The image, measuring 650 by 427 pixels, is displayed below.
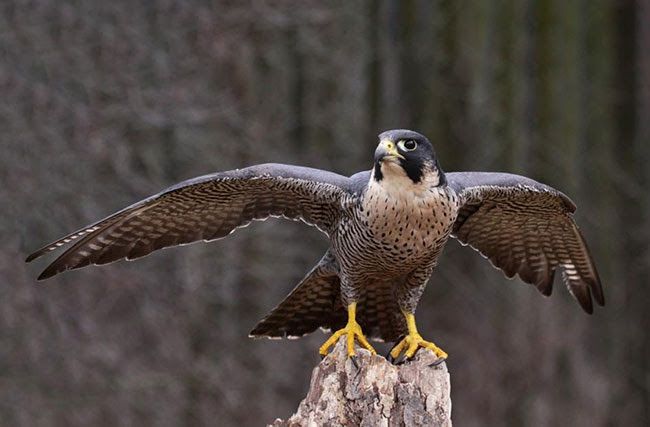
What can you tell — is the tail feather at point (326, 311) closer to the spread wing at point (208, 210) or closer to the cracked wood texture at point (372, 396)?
the spread wing at point (208, 210)

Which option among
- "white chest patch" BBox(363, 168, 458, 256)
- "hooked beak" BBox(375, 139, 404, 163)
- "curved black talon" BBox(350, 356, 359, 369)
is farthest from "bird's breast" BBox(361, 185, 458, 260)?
"curved black talon" BBox(350, 356, 359, 369)

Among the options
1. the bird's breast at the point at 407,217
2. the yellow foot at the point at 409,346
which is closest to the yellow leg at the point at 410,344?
the yellow foot at the point at 409,346

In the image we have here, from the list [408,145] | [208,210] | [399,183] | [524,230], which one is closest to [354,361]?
[399,183]

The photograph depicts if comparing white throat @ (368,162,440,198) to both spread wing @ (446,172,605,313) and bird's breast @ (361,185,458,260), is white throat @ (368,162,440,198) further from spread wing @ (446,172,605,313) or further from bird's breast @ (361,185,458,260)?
spread wing @ (446,172,605,313)

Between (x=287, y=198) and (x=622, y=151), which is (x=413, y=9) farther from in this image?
(x=287, y=198)

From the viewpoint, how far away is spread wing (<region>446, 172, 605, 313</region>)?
543 cm

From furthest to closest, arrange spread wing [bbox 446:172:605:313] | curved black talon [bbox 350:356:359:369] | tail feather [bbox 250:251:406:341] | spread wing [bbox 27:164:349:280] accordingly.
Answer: tail feather [bbox 250:251:406:341]
spread wing [bbox 446:172:605:313]
spread wing [bbox 27:164:349:280]
curved black talon [bbox 350:356:359:369]

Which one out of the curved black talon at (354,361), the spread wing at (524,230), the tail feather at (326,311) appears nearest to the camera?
the curved black talon at (354,361)

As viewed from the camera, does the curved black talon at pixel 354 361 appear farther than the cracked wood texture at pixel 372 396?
Yes

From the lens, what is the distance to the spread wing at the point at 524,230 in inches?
→ 214

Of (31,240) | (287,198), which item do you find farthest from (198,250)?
(287,198)

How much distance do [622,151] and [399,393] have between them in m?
3.92

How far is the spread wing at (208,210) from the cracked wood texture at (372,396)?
27.9 inches

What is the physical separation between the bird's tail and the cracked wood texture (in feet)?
1.99
